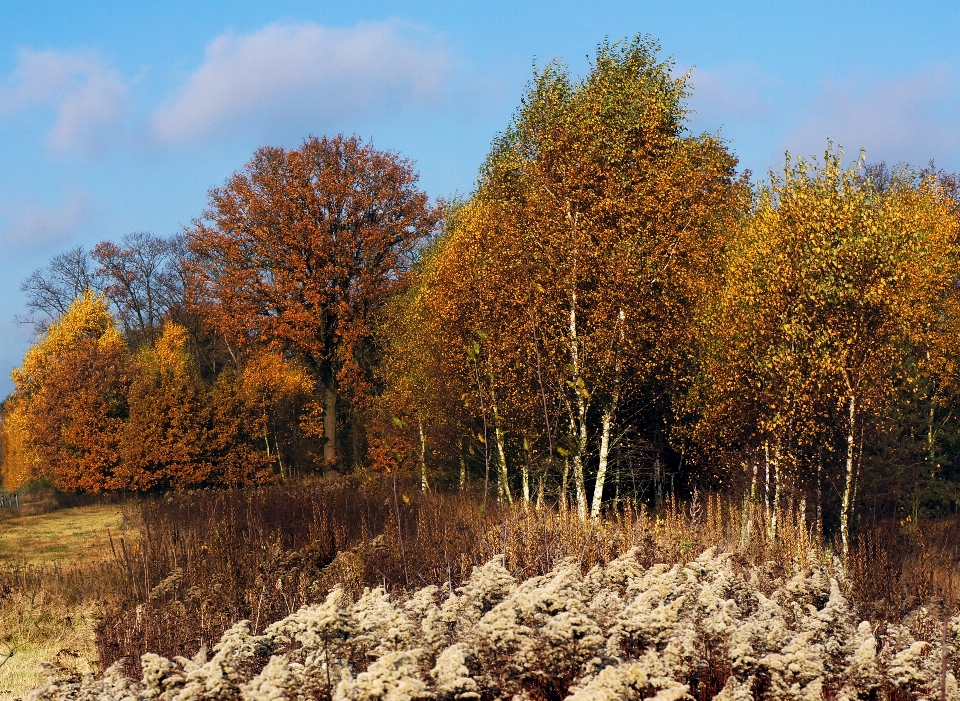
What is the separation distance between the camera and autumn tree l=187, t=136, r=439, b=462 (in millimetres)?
35281

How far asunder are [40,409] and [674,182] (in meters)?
33.1

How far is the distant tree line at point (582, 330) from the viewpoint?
19672mm

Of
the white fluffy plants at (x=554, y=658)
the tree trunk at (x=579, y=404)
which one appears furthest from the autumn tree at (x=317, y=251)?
the white fluffy plants at (x=554, y=658)

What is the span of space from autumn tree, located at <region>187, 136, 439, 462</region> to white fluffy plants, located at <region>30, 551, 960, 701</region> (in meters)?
29.2

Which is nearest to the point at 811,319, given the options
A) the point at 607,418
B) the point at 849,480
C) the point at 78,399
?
the point at 849,480

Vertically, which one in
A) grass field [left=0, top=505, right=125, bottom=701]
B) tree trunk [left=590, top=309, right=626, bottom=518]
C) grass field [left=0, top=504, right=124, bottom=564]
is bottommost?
grass field [left=0, top=504, right=124, bottom=564]

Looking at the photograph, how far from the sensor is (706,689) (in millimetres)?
5879

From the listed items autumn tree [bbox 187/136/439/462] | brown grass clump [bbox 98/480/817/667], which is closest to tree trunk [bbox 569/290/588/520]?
brown grass clump [bbox 98/480/817/667]

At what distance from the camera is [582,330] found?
792 inches

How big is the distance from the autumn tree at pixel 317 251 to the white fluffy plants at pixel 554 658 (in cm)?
2924

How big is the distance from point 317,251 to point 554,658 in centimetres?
3090

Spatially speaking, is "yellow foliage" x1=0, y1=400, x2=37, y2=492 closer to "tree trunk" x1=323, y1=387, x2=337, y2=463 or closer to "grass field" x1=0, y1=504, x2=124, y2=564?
"grass field" x1=0, y1=504, x2=124, y2=564

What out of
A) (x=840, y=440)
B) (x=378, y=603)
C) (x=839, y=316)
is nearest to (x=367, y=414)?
(x=840, y=440)

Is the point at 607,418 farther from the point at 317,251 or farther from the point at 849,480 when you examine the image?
the point at 317,251
